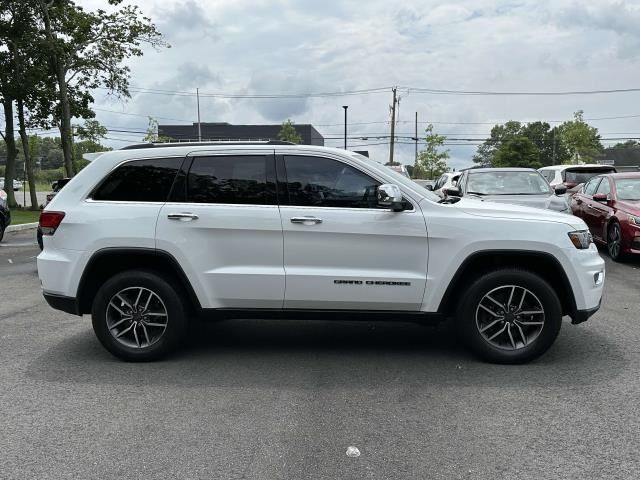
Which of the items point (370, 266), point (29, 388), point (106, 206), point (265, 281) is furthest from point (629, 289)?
point (29, 388)

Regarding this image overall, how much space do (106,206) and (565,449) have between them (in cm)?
397

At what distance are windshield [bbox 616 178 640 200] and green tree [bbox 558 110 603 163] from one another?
60810 mm

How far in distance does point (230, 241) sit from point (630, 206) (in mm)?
8261

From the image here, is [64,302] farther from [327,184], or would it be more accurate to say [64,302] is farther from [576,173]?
[576,173]

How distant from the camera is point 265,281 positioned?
4984 mm

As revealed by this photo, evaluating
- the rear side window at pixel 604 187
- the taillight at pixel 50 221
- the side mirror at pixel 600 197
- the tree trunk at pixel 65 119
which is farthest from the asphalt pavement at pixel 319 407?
the tree trunk at pixel 65 119

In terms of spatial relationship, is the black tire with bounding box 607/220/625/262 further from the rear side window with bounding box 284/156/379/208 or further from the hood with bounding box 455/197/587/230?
the rear side window with bounding box 284/156/379/208

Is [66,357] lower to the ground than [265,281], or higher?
lower

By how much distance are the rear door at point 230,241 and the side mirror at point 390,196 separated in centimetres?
87

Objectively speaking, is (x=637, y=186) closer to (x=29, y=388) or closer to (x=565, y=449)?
(x=565, y=449)

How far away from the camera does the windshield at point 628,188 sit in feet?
36.2

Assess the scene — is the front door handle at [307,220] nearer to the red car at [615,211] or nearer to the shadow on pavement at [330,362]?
the shadow on pavement at [330,362]

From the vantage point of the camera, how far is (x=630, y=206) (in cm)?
1043

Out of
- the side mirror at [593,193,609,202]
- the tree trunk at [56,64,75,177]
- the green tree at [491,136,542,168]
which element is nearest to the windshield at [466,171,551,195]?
the side mirror at [593,193,609,202]
